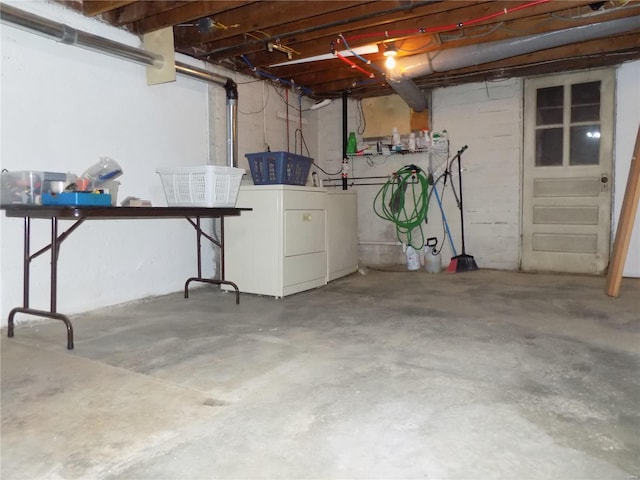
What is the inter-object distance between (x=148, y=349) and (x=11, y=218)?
137cm

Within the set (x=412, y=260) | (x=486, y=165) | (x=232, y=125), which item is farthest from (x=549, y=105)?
(x=232, y=125)

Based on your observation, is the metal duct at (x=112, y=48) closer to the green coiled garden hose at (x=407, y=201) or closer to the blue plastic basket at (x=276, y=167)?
the blue plastic basket at (x=276, y=167)

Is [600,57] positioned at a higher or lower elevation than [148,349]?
higher

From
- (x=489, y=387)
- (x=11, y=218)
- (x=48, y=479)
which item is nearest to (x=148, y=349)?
(x=48, y=479)

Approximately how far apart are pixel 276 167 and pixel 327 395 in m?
2.52

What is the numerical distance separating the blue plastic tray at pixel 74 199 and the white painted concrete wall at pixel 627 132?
4.99 metres

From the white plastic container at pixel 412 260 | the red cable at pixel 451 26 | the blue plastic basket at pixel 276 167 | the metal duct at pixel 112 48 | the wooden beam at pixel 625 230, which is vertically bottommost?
the white plastic container at pixel 412 260

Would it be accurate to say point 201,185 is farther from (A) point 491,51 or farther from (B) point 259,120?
(A) point 491,51

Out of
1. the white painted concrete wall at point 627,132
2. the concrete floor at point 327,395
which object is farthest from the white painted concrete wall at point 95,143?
the white painted concrete wall at point 627,132

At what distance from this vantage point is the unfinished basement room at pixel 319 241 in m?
1.55

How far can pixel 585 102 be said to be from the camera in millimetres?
4973

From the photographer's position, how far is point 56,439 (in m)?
1.50

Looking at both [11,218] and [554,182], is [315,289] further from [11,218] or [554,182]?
[554,182]

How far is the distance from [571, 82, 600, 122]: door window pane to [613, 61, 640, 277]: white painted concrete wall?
192mm
